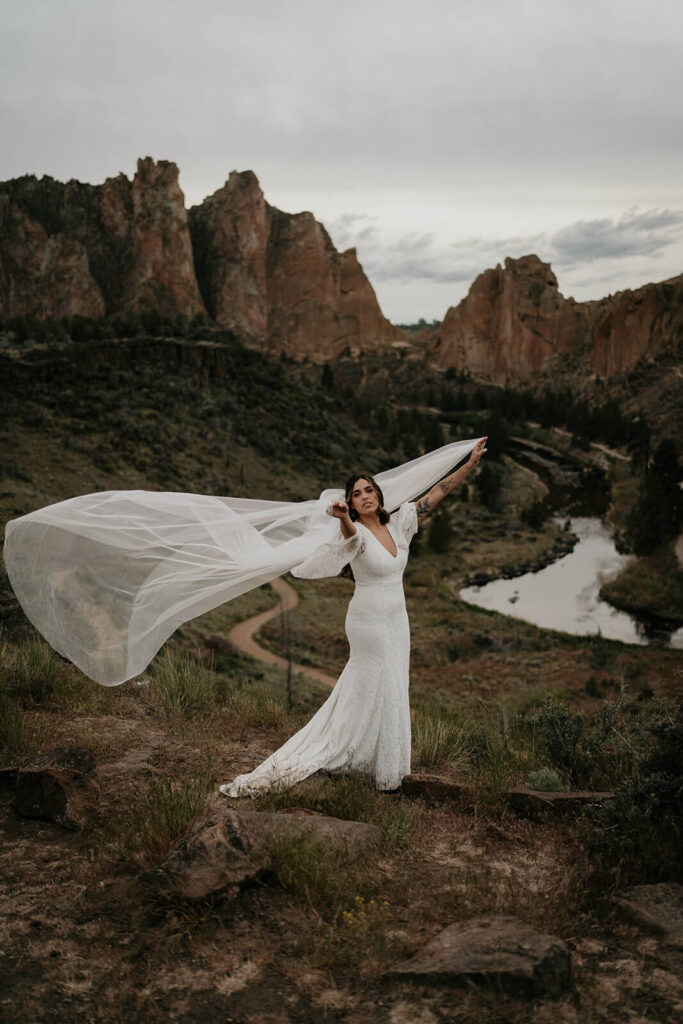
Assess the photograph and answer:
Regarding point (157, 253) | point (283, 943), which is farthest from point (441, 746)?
point (157, 253)

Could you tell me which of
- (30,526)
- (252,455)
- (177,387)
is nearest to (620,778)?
(30,526)

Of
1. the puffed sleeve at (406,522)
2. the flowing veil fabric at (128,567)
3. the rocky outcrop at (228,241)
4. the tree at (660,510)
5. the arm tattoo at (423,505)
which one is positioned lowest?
the tree at (660,510)

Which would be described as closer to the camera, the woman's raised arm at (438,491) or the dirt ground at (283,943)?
the dirt ground at (283,943)

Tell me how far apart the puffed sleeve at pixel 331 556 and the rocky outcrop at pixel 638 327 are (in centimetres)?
14106

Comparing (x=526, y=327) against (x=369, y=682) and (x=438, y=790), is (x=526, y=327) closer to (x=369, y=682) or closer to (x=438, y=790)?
(x=369, y=682)

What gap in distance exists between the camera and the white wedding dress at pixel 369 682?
5.09 meters

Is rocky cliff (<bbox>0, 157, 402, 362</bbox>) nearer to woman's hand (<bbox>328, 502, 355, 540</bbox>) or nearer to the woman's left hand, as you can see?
the woman's left hand

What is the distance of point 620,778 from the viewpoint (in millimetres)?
5117

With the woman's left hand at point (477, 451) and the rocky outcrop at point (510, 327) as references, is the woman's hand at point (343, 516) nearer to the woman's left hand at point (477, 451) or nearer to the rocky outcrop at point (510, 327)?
the woman's left hand at point (477, 451)

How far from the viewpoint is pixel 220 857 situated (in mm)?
3471

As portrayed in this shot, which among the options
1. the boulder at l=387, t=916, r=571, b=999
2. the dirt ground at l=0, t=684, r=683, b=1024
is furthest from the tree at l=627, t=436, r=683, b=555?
the boulder at l=387, t=916, r=571, b=999

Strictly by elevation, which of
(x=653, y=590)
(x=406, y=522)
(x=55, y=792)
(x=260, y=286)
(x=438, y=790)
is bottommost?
(x=653, y=590)

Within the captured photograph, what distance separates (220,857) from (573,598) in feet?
137

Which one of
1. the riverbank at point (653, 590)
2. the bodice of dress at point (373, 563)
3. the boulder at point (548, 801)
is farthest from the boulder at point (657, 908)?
the riverbank at point (653, 590)
